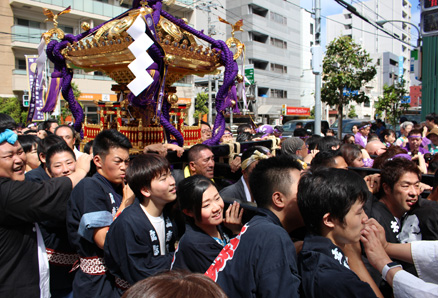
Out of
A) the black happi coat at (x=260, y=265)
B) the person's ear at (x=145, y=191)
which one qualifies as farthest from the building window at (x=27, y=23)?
the black happi coat at (x=260, y=265)

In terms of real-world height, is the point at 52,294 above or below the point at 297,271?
below

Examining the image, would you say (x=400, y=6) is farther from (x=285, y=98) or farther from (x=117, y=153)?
(x=117, y=153)

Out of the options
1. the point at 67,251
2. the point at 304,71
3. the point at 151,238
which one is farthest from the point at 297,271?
the point at 304,71

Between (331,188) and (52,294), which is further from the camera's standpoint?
(52,294)

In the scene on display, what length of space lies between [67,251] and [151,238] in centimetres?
96

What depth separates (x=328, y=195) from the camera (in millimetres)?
1625

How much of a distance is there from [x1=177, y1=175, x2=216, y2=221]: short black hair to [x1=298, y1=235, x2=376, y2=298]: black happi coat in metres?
0.76

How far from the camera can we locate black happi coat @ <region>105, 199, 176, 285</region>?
6.83 ft

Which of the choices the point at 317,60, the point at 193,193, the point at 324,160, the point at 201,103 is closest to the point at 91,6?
the point at 201,103

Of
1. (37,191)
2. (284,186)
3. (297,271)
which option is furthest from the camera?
(37,191)

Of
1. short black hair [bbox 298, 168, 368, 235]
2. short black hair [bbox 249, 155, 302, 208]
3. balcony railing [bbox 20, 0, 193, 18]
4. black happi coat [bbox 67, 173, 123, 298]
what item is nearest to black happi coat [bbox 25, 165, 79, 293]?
black happi coat [bbox 67, 173, 123, 298]

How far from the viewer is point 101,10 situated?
24.2 metres

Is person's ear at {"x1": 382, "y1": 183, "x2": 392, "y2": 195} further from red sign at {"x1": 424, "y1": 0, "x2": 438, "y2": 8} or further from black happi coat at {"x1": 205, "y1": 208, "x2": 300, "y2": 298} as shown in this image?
red sign at {"x1": 424, "y1": 0, "x2": 438, "y2": 8}

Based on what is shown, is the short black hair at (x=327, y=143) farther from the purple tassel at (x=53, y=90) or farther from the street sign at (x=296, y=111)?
the street sign at (x=296, y=111)
